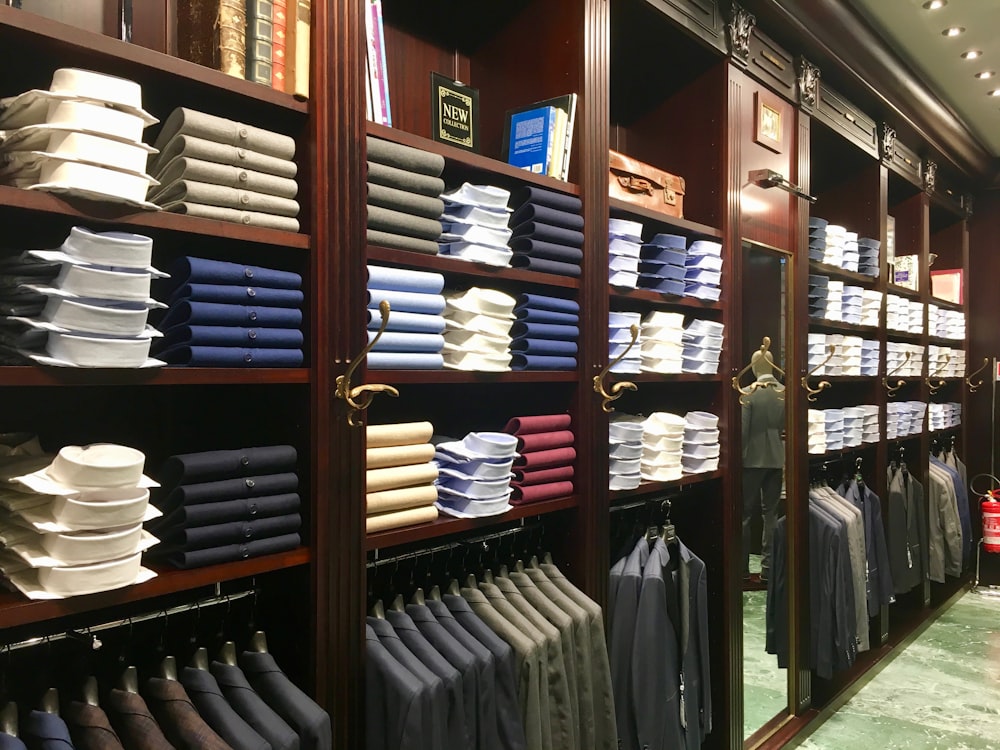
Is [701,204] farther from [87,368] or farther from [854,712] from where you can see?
[854,712]

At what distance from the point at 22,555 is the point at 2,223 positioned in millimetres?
592

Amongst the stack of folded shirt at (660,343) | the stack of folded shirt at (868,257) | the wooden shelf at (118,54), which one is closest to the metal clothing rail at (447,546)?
the stack of folded shirt at (660,343)

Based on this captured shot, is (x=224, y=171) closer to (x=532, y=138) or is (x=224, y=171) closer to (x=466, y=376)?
(x=466, y=376)

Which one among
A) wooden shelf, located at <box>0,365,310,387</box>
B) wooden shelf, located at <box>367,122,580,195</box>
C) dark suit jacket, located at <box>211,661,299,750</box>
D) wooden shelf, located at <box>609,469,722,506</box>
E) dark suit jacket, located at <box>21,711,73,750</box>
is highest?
wooden shelf, located at <box>367,122,580,195</box>

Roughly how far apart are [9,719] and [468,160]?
4.76 ft

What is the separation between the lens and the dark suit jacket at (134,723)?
125 cm

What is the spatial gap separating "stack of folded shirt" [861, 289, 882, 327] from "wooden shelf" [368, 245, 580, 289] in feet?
8.60

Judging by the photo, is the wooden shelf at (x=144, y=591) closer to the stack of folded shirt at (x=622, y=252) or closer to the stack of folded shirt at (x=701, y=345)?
the stack of folded shirt at (x=622, y=252)

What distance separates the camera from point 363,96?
160 cm

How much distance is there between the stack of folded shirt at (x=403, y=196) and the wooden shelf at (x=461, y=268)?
0.07ft

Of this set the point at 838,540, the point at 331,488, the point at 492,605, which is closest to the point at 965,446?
the point at 838,540

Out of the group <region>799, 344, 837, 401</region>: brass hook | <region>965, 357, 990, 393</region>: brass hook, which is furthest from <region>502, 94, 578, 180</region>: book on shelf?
<region>965, 357, 990, 393</region>: brass hook

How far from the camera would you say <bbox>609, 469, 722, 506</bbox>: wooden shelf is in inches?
96.5

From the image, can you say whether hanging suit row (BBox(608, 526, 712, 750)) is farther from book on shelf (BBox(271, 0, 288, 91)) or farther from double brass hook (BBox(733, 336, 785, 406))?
book on shelf (BBox(271, 0, 288, 91))
